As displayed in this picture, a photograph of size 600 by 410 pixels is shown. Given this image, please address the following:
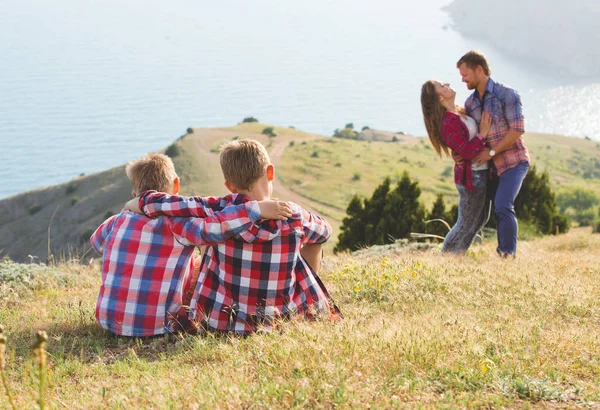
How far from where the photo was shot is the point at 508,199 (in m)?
6.68

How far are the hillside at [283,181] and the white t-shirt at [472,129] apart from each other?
73773 mm

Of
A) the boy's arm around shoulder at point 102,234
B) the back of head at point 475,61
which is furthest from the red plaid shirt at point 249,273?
the back of head at point 475,61

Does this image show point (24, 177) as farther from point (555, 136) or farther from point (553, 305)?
point (553, 305)

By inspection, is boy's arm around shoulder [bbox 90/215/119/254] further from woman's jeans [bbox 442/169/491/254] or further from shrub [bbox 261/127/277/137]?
shrub [bbox 261/127/277/137]

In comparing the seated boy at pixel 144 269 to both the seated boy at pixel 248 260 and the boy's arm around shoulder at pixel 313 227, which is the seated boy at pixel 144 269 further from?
the boy's arm around shoulder at pixel 313 227

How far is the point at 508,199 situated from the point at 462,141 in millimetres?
851

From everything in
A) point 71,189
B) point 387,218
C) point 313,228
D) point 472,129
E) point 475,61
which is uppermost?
point 475,61

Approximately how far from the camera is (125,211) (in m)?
4.50

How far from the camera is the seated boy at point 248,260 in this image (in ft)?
13.8

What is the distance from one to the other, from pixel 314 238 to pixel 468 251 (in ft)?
11.0

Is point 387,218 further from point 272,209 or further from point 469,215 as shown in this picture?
point 272,209

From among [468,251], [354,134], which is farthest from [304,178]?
[468,251]

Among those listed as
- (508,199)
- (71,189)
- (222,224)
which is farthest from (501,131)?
(71,189)

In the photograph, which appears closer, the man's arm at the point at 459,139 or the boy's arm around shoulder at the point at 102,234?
the boy's arm around shoulder at the point at 102,234
